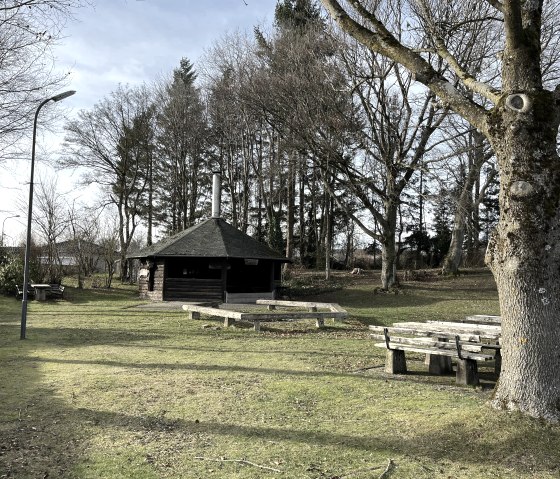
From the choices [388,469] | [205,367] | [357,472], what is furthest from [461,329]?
[357,472]

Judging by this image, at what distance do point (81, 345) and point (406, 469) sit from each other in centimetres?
851

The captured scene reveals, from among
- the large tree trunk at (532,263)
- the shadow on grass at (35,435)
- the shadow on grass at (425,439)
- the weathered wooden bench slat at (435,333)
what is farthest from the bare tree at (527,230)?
the shadow on grass at (35,435)

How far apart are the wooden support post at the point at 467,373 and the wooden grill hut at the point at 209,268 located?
53.0 ft

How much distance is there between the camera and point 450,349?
24.2 feet

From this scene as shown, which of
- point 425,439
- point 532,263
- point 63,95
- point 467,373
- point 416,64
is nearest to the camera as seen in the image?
point 425,439

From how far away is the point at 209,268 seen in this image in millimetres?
23672

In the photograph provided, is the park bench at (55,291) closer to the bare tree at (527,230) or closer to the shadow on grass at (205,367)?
the shadow on grass at (205,367)

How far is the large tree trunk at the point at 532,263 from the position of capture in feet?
16.0

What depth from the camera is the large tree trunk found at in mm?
4867

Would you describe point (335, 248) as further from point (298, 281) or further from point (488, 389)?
point (488, 389)

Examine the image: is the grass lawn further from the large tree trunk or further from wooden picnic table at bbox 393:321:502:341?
wooden picnic table at bbox 393:321:502:341

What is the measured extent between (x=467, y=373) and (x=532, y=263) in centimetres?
284

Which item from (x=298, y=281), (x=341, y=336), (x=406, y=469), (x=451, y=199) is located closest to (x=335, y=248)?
(x=298, y=281)

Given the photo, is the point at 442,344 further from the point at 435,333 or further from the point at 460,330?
the point at 460,330
